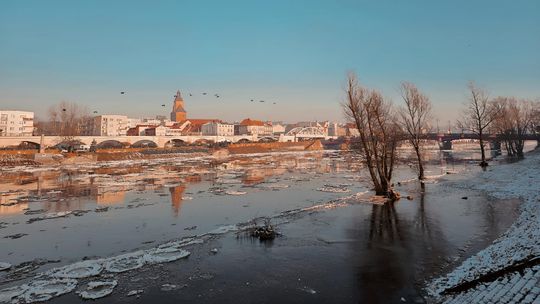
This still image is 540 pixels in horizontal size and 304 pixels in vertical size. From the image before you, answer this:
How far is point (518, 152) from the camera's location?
66438 mm

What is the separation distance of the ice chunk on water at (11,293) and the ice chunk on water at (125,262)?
8.01ft

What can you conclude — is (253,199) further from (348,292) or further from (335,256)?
(348,292)

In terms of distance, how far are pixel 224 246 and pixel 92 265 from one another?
501cm

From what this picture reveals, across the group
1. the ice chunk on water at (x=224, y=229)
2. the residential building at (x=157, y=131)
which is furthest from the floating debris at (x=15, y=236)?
the residential building at (x=157, y=131)

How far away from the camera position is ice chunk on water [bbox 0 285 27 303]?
9.66 metres

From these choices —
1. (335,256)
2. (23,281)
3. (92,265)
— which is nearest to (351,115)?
(335,256)

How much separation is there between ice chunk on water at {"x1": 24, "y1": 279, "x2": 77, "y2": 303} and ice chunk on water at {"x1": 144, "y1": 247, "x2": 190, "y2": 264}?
106 inches

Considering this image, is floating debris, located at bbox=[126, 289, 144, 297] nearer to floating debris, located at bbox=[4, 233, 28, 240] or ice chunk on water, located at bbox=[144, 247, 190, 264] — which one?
ice chunk on water, located at bbox=[144, 247, 190, 264]

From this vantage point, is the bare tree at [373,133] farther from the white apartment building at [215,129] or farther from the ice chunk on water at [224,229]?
the white apartment building at [215,129]

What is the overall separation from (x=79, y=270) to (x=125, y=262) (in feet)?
4.86

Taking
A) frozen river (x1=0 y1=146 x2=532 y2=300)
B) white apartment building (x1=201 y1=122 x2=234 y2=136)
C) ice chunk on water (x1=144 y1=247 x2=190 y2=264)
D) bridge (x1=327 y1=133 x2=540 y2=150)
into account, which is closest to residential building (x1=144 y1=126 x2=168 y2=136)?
white apartment building (x1=201 y1=122 x2=234 y2=136)

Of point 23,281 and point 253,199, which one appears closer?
point 23,281

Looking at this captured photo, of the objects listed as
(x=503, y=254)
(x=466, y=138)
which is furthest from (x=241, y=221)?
(x=466, y=138)

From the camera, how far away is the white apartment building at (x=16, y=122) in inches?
5069
